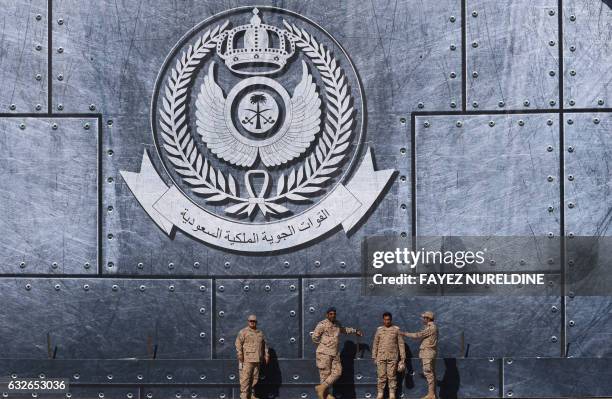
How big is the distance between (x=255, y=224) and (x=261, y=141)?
86 cm

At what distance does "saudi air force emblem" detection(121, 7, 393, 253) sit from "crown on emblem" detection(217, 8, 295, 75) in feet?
0.03

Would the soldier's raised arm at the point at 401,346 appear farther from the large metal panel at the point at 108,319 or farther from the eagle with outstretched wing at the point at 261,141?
the eagle with outstretched wing at the point at 261,141

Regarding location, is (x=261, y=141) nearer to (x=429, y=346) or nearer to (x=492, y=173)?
(x=492, y=173)

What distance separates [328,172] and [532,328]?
2.64m

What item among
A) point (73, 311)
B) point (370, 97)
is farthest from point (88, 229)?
point (370, 97)

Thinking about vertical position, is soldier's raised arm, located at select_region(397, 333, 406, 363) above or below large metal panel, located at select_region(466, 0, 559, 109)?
below

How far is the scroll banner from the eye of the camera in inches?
468

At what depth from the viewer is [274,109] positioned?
11883 mm

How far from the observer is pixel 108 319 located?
11961 mm

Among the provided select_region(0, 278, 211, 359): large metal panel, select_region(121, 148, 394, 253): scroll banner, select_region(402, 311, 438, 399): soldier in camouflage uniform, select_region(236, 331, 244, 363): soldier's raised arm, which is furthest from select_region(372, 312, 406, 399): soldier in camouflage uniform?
select_region(0, 278, 211, 359): large metal panel

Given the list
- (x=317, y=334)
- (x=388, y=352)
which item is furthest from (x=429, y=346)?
(x=317, y=334)

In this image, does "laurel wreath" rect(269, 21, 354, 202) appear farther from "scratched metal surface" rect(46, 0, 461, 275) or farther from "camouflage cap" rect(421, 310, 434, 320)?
"camouflage cap" rect(421, 310, 434, 320)

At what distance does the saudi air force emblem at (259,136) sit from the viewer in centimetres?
1188

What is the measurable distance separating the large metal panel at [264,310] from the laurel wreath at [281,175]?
2.51ft
